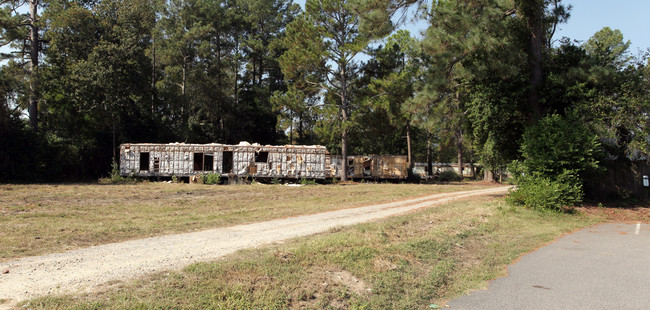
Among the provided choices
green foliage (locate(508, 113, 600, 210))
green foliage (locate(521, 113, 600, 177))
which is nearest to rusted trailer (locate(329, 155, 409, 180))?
green foliage (locate(508, 113, 600, 210))

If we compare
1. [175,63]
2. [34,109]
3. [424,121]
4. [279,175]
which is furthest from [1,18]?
[424,121]

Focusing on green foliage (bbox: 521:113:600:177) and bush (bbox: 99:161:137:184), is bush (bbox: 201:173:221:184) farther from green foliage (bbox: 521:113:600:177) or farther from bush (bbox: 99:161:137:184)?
green foliage (bbox: 521:113:600:177)

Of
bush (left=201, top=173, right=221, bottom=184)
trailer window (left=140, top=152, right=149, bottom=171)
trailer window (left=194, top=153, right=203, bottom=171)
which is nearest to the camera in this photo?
bush (left=201, top=173, right=221, bottom=184)

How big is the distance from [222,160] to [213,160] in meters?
0.75

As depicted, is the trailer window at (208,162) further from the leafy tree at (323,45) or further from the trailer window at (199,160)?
the leafy tree at (323,45)

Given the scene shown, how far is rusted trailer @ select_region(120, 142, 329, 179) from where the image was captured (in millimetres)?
31156

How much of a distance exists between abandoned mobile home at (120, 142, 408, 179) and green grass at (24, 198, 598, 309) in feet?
72.3

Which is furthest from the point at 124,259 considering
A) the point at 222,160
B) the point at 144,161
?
the point at 144,161

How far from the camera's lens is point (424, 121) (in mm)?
21016

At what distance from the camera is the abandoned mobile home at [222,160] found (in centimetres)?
3116

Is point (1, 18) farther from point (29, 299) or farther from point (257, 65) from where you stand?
point (29, 299)

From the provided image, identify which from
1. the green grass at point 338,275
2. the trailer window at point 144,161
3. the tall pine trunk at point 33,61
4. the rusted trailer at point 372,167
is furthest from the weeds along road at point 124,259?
the tall pine trunk at point 33,61

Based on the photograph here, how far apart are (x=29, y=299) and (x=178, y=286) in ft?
5.20

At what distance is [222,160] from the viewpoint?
30.9 metres
